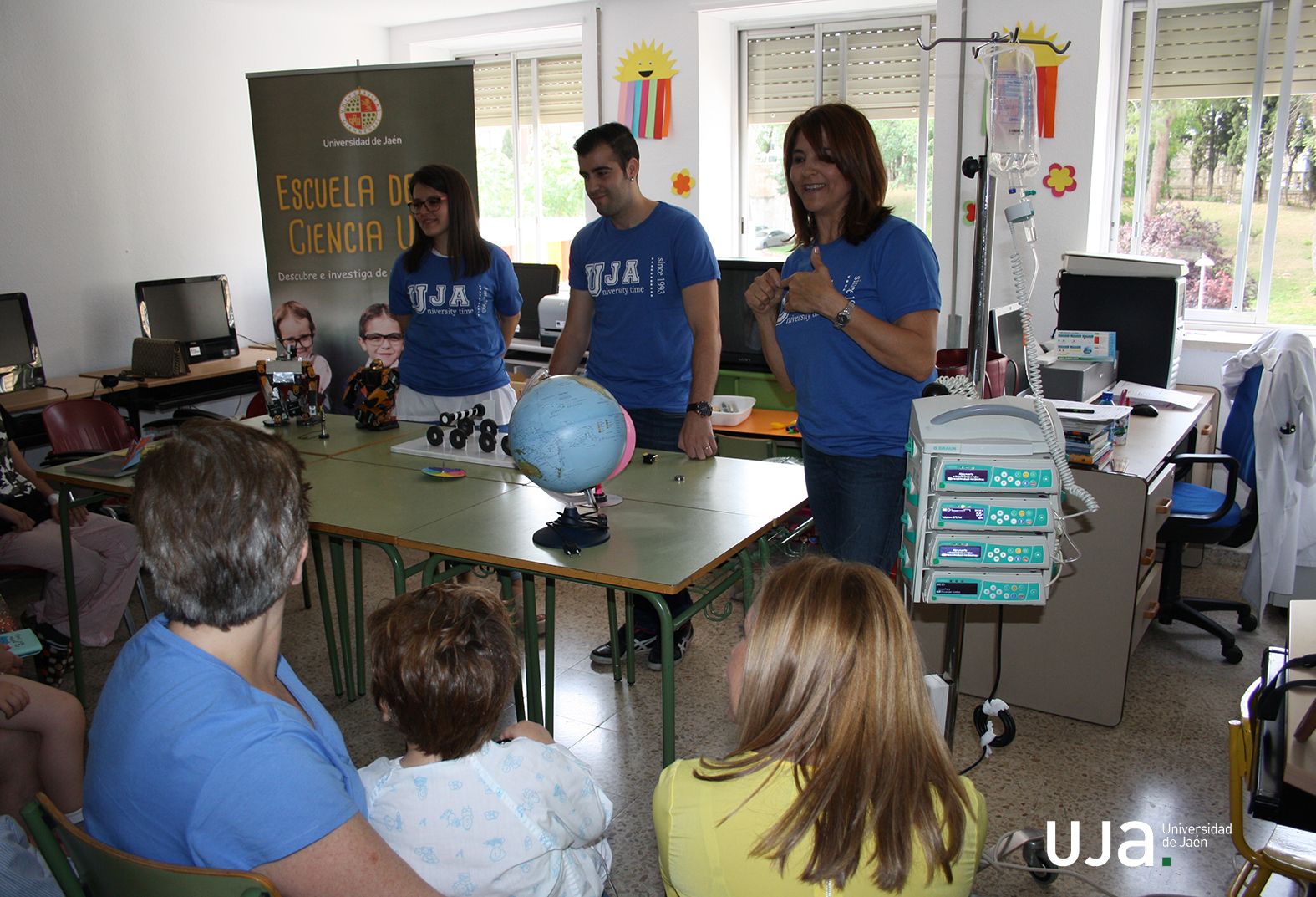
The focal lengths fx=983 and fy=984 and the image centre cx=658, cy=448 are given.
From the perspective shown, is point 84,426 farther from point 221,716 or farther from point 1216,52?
point 1216,52

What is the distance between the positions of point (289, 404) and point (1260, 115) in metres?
4.30

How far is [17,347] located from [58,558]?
1652 millimetres

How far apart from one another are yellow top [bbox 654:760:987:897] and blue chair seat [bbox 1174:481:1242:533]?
2652 millimetres

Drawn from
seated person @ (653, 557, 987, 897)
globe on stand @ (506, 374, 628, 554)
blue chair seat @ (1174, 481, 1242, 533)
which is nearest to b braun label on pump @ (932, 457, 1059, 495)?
seated person @ (653, 557, 987, 897)

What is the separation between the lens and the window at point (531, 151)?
21.4 feet

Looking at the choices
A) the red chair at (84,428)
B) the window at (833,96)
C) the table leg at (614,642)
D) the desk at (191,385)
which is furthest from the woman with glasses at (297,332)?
the window at (833,96)

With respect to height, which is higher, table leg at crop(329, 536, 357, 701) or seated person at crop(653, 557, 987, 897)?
seated person at crop(653, 557, 987, 897)

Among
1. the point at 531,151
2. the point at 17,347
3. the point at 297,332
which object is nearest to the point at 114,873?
the point at 297,332

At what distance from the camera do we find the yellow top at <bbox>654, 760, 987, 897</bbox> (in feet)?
3.68

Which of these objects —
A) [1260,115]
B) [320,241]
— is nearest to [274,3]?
[320,241]

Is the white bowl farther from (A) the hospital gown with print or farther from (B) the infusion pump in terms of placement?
(A) the hospital gown with print

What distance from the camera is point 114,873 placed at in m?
1.12

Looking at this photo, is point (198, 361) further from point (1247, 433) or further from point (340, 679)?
point (1247, 433)

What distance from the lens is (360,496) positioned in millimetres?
2715
